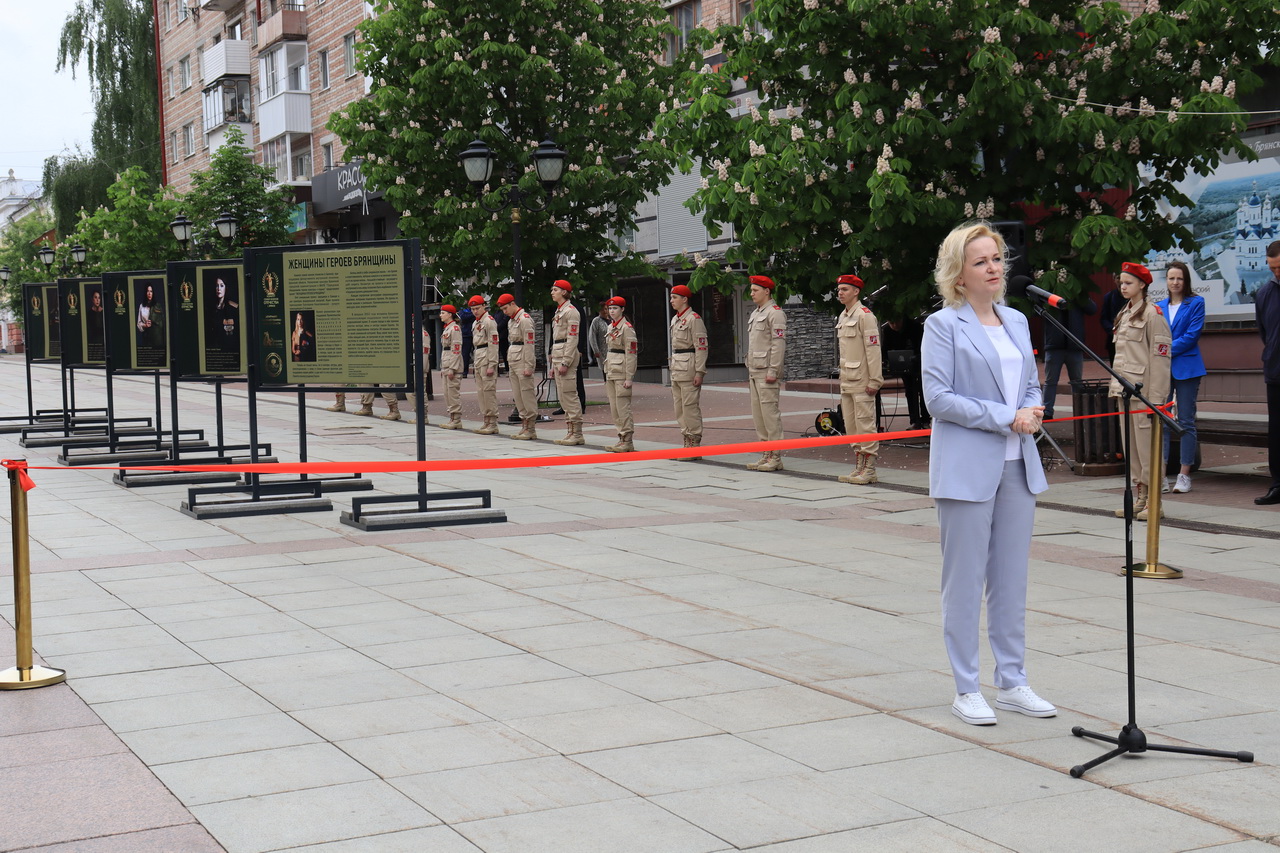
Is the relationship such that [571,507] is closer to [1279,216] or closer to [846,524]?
[846,524]

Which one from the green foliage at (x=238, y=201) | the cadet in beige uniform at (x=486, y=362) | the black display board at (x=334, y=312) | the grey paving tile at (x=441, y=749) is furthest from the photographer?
the green foliage at (x=238, y=201)

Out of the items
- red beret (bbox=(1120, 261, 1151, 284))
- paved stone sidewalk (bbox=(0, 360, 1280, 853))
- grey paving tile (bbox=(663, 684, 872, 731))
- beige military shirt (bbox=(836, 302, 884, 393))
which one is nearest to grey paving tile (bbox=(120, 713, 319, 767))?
paved stone sidewalk (bbox=(0, 360, 1280, 853))

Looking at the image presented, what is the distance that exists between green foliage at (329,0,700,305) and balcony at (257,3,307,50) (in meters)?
26.5

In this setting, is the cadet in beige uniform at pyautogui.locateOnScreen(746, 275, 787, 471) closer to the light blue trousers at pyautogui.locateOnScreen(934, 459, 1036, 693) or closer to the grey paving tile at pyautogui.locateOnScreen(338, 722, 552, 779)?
the light blue trousers at pyautogui.locateOnScreen(934, 459, 1036, 693)

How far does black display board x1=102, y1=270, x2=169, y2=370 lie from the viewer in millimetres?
15508

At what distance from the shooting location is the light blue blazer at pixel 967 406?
5.31 metres

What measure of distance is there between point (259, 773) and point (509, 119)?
826 inches

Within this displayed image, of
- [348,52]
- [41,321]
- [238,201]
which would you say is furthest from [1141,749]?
[348,52]

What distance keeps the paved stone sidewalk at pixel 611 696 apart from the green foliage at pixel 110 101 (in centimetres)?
5501

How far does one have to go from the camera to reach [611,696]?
18.9ft

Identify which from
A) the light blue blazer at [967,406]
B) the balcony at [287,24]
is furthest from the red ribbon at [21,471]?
the balcony at [287,24]

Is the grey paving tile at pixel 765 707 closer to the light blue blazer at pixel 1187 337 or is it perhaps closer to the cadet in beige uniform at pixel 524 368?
the light blue blazer at pixel 1187 337

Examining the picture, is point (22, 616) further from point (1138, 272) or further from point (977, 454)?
point (1138, 272)

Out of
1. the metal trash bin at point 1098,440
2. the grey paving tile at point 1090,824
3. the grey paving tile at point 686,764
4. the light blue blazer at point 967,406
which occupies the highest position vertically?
the light blue blazer at point 967,406
